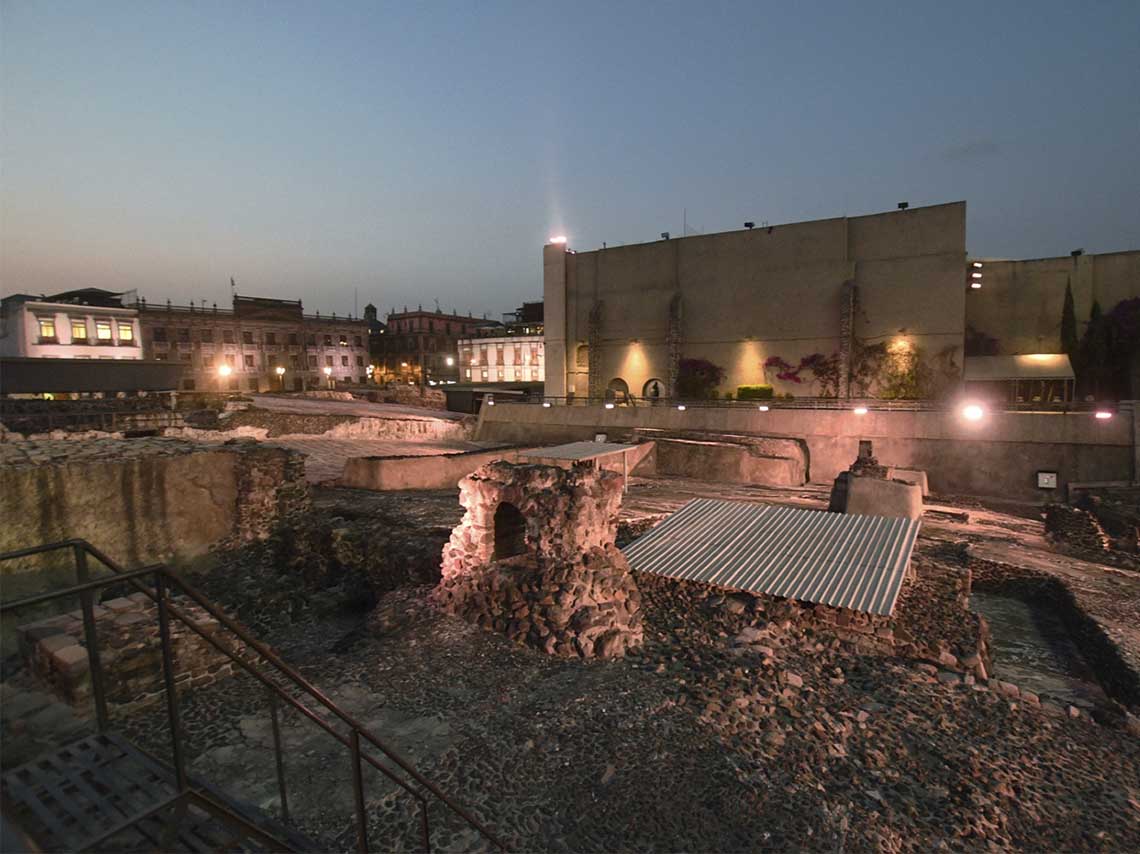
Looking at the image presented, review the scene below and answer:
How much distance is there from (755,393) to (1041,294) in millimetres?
14981

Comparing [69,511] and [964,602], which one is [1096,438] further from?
[69,511]

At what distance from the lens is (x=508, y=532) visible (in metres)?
11.4

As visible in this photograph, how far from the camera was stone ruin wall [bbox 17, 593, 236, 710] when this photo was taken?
575cm

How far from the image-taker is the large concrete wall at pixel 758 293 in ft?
92.0

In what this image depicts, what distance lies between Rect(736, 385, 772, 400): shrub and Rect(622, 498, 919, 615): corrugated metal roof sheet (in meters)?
18.2

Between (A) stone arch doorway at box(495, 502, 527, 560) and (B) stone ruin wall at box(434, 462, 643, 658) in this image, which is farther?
(A) stone arch doorway at box(495, 502, 527, 560)

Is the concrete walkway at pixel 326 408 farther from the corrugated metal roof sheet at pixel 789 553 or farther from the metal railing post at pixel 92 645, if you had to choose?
the metal railing post at pixel 92 645

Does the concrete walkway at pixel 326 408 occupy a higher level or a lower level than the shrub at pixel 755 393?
lower

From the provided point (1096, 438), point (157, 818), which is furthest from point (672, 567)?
point (1096, 438)

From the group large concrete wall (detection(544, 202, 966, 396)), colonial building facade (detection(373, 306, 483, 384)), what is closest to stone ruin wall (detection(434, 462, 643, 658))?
large concrete wall (detection(544, 202, 966, 396))

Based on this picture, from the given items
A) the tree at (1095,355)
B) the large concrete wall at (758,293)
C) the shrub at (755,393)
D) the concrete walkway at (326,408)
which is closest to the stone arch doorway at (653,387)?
the large concrete wall at (758,293)

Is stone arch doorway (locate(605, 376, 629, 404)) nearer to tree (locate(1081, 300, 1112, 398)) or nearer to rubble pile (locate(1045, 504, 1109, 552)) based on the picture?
tree (locate(1081, 300, 1112, 398))

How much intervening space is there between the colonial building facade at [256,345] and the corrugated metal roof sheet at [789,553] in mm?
44231

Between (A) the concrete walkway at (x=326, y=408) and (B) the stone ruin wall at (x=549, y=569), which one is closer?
(B) the stone ruin wall at (x=549, y=569)
